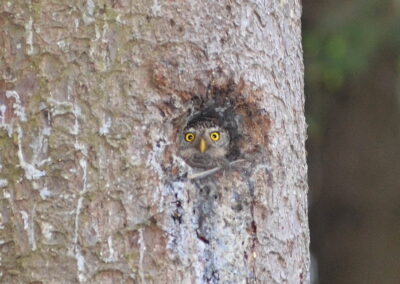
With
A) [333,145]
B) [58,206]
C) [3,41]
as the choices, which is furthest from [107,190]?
[333,145]

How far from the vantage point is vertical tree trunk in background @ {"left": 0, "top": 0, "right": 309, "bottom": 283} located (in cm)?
238

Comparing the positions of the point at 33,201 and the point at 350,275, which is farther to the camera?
the point at 350,275

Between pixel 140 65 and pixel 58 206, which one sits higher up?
pixel 140 65

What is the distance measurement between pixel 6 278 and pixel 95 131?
47 centimetres

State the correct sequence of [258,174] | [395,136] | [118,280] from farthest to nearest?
[395,136] < [258,174] < [118,280]

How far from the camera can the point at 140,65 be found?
2.43 meters

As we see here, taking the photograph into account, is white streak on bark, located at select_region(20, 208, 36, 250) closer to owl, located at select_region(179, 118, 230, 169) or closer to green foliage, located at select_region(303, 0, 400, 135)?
owl, located at select_region(179, 118, 230, 169)

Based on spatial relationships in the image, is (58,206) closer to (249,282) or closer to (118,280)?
(118,280)

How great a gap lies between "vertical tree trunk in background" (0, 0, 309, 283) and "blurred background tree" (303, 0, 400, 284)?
3.73 meters

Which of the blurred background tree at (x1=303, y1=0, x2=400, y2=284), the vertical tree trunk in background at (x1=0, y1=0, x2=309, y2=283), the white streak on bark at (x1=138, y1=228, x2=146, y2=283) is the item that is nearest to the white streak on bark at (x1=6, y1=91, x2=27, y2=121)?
the vertical tree trunk in background at (x1=0, y1=0, x2=309, y2=283)

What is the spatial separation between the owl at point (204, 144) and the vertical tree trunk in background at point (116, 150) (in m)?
0.07

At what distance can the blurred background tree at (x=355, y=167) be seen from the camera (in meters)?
6.37

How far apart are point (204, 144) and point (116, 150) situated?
338 millimetres

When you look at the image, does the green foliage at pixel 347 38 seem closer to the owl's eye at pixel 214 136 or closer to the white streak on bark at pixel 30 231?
the owl's eye at pixel 214 136
